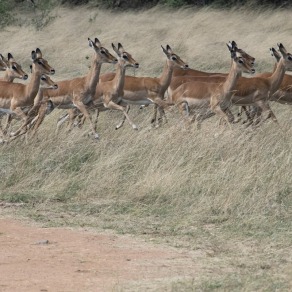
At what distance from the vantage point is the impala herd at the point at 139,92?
38.7 feet

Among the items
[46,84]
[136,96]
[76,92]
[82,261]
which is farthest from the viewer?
[136,96]

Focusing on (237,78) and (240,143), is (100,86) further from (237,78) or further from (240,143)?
(240,143)

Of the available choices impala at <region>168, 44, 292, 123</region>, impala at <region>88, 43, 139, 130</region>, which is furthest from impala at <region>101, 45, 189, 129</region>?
impala at <region>168, 44, 292, 123</region>

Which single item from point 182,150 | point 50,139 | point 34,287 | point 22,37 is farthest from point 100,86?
point 22,37

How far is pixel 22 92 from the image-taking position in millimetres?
11836

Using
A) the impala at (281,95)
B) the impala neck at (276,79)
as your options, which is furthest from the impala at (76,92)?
the impala neck at (276,79)

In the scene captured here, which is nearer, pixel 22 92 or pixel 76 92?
pixel 22 92

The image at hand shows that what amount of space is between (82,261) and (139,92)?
736cm

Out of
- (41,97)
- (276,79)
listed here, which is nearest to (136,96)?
(41,97)

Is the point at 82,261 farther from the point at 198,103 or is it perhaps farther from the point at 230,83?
the point at 198,103

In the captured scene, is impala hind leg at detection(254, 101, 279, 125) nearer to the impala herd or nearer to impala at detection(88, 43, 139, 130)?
the impala herd

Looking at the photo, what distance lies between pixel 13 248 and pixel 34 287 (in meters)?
1.04

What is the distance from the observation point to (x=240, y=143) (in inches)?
368

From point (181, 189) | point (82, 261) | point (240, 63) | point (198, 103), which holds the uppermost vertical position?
point (82, 261)
